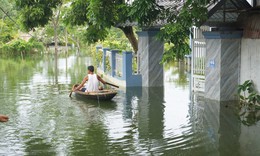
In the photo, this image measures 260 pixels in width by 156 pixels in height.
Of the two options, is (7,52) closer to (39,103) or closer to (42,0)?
(42,0)

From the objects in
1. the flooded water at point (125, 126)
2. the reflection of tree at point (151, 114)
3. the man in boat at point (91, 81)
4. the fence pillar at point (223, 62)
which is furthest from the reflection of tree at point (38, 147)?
the fence pillar at point (223, 62)

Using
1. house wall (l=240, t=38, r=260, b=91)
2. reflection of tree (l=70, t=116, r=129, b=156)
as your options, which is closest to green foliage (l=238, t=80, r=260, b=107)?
house wall (l=240, t=38, r=260, b=91)

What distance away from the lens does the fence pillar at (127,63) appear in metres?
18.7

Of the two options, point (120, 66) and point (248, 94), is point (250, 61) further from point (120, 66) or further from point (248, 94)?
point (120, 66)

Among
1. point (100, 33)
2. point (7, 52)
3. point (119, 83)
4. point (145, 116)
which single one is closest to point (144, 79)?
point (119, 83)

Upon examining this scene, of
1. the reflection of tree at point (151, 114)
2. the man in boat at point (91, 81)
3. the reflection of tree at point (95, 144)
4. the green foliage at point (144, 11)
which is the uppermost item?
the green foliage at point (144, 11)

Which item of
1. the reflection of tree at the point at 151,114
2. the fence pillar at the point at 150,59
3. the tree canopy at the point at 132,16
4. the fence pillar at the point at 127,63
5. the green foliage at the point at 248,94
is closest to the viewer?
the reflection of tree at the point at 151,114

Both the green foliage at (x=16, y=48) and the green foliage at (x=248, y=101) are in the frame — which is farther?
the green foliage at (x=16, y=48)

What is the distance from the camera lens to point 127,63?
18.7 meters

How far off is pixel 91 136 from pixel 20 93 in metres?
7.84

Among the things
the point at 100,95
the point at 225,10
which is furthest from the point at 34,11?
the point at 225,10

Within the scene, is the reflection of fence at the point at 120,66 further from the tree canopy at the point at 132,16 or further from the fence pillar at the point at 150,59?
the tree canopy at the point at 132,16

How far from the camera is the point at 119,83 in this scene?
19.4m

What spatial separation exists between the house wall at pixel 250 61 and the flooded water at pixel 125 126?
1191 millimetres
